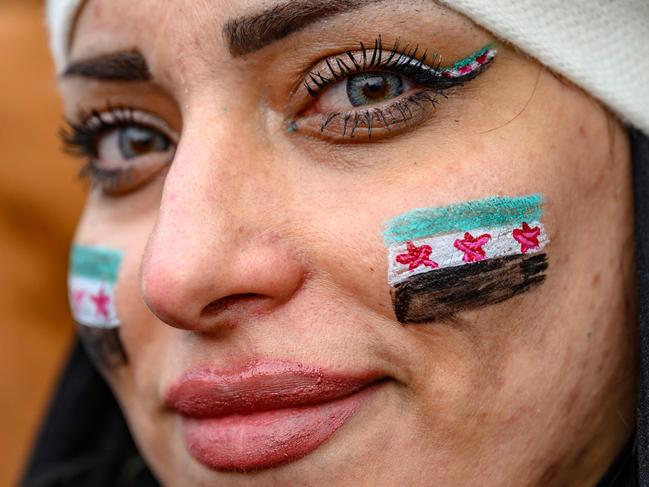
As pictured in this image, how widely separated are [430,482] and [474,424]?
131 mm

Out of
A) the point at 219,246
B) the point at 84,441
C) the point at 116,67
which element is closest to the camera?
the point at 219,246

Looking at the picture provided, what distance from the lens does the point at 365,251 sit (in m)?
1.53

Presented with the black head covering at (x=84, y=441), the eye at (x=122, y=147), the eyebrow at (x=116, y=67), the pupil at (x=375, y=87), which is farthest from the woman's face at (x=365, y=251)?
the black head covering at (x=84, y=441)

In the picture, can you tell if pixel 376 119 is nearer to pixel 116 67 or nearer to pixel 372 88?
pixel 372 88

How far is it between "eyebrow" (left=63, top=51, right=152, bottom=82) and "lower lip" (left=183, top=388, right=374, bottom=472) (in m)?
0.72

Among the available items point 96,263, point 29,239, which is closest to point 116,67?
point 96,263

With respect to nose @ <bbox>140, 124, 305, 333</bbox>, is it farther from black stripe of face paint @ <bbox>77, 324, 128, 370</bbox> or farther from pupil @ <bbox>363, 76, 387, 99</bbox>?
black stripe of face paint @ <bbox>77, 324, 128, 370</bbox>

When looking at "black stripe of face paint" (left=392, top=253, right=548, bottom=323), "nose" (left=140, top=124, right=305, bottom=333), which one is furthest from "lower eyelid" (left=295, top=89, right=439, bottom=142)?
"black stripe of face paint" (left=392, top=253, right=548, bottom=323)

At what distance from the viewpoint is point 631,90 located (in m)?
1.65

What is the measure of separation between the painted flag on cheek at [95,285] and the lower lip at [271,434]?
0.40 metres

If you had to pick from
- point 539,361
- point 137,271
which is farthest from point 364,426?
point 137,271

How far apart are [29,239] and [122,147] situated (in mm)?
1376

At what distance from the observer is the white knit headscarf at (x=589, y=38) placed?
1.57m

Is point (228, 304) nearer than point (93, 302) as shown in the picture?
Yes
